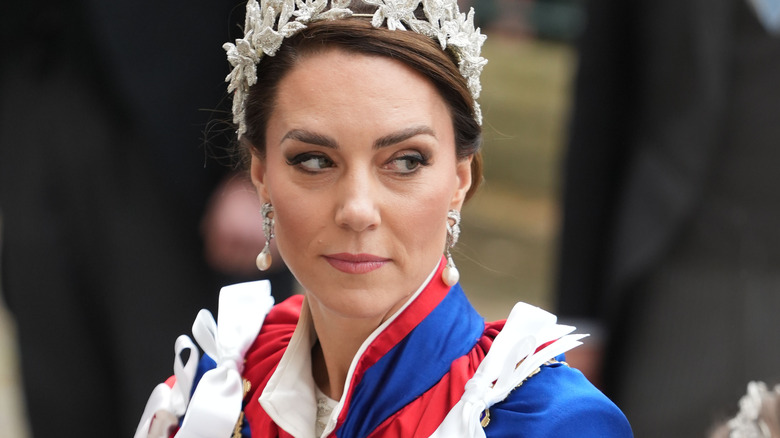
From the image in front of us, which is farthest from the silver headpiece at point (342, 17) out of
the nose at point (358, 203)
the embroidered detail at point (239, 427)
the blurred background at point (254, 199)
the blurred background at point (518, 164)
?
the blurred background at point (518, 164)

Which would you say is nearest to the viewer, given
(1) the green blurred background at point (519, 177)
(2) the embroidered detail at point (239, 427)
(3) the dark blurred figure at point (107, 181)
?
(2) the embroidered detail at point (239, 427)

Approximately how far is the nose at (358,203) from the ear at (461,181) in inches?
8.4

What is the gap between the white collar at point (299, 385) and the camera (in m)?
1.99

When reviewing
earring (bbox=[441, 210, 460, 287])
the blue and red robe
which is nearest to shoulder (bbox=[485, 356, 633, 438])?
the blue and red robe

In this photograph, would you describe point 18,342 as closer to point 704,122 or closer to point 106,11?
point 106,11

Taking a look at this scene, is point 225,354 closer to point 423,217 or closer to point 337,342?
point 337,342

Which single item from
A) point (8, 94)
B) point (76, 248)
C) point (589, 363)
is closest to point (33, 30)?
point (8, 94)

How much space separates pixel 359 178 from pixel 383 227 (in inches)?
3.3

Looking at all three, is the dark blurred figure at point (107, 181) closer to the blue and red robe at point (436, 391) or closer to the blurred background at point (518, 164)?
the blue and red robe at point (436, 391)

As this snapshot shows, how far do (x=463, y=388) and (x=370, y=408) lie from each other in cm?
15

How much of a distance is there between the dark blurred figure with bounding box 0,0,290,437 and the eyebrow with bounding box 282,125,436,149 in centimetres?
175

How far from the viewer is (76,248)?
3.72 meters

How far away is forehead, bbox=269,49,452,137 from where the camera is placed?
184 cm

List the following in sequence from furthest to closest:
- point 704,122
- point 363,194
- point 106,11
→ point 106,11 → point 704,122 → point 363,194
